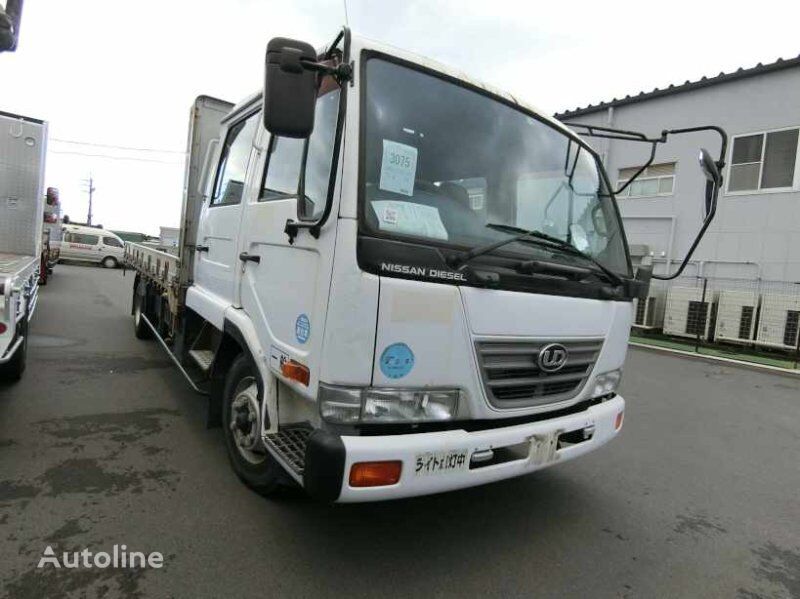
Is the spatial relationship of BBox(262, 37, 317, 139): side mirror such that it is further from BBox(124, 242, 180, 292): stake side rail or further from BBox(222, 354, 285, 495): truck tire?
BBox(124, 242, 180, 292): stake side rail

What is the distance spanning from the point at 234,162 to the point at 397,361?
7.82 ft

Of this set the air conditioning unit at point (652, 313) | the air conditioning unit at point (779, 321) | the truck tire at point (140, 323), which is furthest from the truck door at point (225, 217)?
the air conditioning unit at point (652, 313)

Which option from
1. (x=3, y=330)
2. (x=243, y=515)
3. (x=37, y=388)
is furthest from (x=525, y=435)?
(x=37, y=388)

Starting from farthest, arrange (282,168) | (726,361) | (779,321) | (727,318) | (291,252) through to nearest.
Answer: (727,318) → (779,321) → (726,361) → (282,168) → (291,252)

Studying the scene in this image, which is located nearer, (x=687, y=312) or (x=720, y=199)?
(x=687, y=312)

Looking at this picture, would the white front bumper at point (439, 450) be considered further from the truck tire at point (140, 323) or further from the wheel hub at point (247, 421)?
the truck tire at point (140, 323)

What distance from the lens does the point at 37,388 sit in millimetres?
5055

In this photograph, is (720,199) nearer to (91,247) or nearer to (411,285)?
(411,285)

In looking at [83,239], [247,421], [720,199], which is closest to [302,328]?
[247,421]

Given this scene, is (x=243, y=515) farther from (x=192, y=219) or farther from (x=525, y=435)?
(x=192, y=219)

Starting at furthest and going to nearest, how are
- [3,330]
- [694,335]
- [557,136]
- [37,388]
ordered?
[694,335], [37,388], [3,330], [557,136]

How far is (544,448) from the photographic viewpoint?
2.65 meters

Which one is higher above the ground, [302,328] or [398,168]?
[398,168]

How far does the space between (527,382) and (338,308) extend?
106cm
